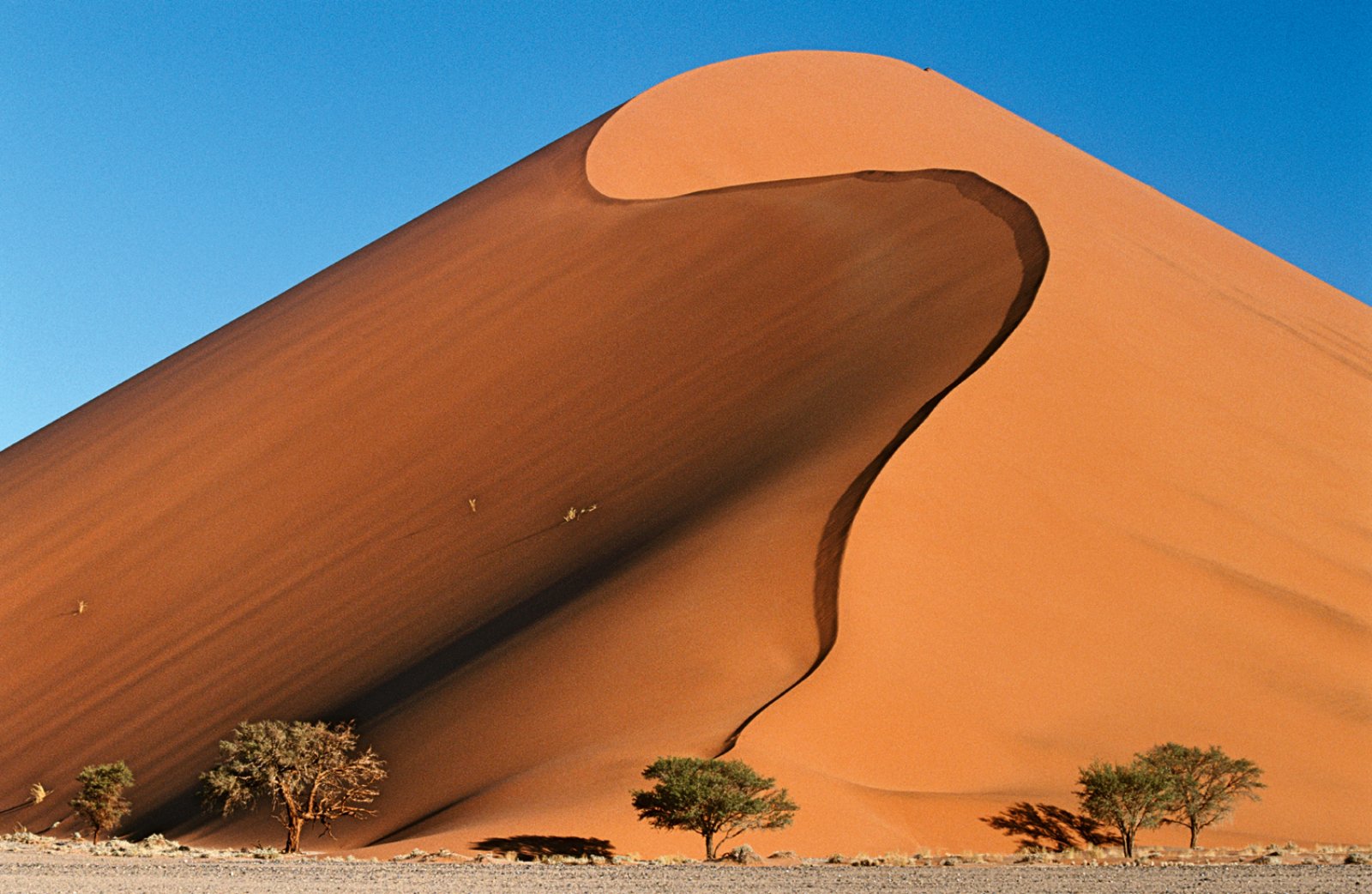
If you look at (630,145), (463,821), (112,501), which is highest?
(630,145)

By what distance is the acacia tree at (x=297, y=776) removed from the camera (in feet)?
53.5

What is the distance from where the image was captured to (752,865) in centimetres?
1334

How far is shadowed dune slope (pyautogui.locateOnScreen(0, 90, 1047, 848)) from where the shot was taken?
54.0 ft

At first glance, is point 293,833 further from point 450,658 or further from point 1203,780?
point 1203,780

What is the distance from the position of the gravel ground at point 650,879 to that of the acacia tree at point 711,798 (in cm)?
53

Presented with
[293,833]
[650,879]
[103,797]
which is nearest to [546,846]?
[650,879]

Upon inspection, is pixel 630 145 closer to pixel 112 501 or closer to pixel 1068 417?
pixel 112 501

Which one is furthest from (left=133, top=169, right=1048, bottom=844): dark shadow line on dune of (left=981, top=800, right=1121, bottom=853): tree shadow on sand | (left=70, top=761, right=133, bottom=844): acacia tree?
(left=981, top=800, right=1121, bottom=853): tree shadow on sand

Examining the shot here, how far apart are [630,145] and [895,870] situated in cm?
2598

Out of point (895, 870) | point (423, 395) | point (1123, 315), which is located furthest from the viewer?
point (423, 395)

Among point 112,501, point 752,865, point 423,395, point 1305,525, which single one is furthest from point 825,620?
point 112,501

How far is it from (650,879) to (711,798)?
70.3 inches

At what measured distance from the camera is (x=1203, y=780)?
14867 mm

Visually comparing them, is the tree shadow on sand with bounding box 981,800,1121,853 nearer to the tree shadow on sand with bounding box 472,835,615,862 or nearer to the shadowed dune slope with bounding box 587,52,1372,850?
the shadowed dune slope with bounding box 587,52,1372,850
